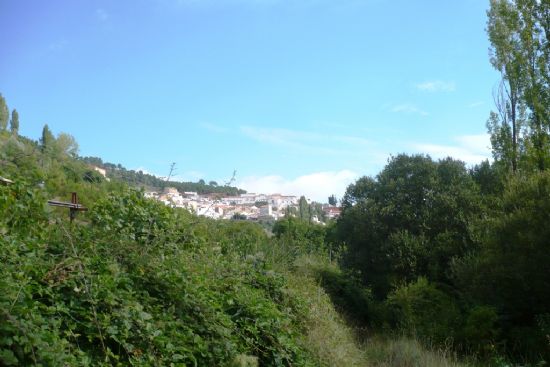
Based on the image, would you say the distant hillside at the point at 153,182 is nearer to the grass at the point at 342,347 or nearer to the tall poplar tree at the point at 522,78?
the grass at the point at 342,347

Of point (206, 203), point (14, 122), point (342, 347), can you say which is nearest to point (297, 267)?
point (342, 347)

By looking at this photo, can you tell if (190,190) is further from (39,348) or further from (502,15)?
(502,15)

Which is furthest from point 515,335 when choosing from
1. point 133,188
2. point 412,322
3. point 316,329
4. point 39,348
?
point 39,348

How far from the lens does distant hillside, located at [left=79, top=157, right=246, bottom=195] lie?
Result: 635 centimetres

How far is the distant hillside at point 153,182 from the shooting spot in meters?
6.35

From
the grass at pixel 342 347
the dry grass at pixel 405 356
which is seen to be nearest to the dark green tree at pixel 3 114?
the grass at pixel 342 347

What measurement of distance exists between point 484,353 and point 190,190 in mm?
7526

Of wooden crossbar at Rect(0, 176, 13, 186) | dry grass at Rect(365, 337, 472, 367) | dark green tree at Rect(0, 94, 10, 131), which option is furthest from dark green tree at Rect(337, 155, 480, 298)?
wooden crossbar at Rect(0, 176, 13, 186)

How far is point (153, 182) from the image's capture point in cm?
681

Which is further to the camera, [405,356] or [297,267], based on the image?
[297,267]

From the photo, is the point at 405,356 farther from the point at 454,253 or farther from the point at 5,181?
the point at 454,253

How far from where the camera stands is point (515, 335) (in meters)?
11.8

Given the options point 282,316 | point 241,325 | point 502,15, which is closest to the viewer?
point 241,325

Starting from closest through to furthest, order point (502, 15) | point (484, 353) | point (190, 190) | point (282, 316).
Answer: point (282, 316)
point (190, 190)
point (484, 353)
point (502, 15)
